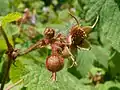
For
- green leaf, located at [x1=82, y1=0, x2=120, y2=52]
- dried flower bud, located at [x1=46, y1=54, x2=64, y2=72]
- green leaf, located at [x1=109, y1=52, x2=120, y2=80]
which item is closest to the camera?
dried flower bud, located at [x1=46, y1=54, x2=64, y2=72]

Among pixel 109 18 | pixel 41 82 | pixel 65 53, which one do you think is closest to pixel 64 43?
pixel 65 53

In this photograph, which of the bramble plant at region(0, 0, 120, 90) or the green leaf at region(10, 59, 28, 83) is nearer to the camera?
the bramble plant at region(0, 0, 120, 90)

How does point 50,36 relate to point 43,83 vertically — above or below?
above

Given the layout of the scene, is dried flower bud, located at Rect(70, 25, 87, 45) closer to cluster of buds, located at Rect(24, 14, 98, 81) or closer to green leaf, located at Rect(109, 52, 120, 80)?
cluster of buds, located at Rect(24, 14, 98, 81)

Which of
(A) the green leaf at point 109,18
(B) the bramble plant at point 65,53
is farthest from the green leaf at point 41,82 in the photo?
(A) the green leaf at point 109,18

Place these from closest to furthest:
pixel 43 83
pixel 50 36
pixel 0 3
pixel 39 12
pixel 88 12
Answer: pixel 50 36, pixel 43 83, pixel 88 12, pixel 0 3, pixel 39 12

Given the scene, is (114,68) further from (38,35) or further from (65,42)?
(65,42)

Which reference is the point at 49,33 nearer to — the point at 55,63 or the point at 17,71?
the point at 55,63

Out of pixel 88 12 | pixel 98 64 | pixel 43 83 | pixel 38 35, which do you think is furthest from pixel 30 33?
pixel 43 83

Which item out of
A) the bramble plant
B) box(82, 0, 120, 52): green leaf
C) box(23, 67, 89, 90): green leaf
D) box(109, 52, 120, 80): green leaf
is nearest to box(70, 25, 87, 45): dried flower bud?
the bramble plant
